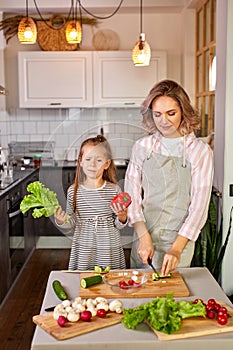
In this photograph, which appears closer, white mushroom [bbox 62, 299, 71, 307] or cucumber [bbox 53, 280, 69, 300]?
white mushroom [bbox 62, 299, 71, 307]

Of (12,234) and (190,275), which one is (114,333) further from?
(12,234)

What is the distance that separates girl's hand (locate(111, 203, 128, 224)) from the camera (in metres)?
2.18

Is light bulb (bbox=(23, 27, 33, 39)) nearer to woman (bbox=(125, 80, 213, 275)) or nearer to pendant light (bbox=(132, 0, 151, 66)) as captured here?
pendant light (bbox=(132, 0, 151, 66))

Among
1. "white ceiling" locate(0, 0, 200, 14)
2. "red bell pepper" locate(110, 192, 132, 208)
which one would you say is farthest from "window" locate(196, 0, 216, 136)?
"red bell pepper" locate(110, 192, 132, 208)

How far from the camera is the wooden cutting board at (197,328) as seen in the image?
65.3 inches

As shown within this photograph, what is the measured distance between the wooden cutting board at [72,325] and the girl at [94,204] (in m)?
0.45

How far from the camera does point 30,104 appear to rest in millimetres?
5934

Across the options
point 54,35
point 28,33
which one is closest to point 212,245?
point 28,33

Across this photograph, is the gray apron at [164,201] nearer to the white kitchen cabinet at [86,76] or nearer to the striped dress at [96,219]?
the striped dress at [96,219]

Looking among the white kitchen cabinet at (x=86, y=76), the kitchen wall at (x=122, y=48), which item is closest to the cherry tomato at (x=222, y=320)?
the white kitchen cabinet at (x=86, y=76)

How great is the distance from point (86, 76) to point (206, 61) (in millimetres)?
1373

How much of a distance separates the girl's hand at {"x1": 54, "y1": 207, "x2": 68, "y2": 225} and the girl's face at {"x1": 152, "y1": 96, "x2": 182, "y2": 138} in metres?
0.51

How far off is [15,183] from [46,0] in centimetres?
214

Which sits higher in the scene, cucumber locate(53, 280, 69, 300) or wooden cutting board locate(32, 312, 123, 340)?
cucumber locate(53, 280, 69, 300)
